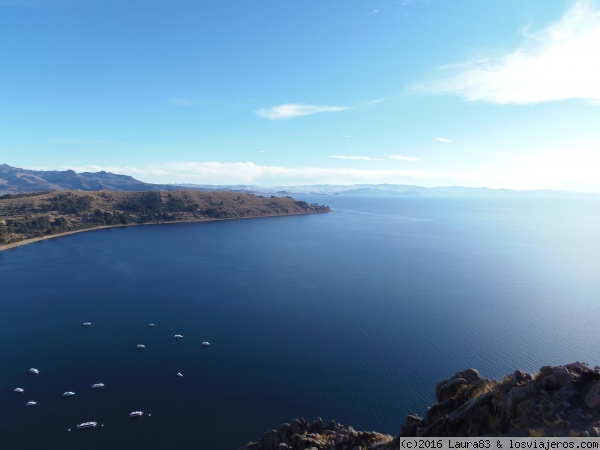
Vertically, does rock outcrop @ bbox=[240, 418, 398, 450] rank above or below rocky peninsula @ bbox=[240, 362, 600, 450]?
below

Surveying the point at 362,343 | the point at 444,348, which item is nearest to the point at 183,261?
the point at 362,343

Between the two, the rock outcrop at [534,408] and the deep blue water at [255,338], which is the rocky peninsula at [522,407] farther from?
the deep blue water at [255,338]

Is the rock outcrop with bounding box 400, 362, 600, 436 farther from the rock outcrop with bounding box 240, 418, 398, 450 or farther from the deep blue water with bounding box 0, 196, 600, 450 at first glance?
the deep blue water with bounding box 0, 196, 600, 450

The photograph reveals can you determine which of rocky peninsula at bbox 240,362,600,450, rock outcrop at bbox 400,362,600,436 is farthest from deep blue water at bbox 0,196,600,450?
rock outcrop at bbox 400,362,600,436

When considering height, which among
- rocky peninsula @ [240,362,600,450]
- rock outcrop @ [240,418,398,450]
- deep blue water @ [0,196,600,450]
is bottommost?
deep blue water @ [0,196,600,450]

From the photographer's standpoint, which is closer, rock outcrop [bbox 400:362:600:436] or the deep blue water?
rock outcrop [bbox 400:362:600:436]

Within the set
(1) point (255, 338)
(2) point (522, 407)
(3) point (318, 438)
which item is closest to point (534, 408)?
(2) point (522, 407)

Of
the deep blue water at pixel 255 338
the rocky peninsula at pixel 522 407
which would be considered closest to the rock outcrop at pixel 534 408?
the rocky peninsula at pixel 522 407

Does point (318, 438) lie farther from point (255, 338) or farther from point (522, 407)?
point (255, 338)

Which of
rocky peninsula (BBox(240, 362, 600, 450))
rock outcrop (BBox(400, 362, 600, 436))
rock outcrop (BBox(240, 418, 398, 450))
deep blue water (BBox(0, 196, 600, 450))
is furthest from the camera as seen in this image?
deep blue water (BBox(0, 196, 600, 450))

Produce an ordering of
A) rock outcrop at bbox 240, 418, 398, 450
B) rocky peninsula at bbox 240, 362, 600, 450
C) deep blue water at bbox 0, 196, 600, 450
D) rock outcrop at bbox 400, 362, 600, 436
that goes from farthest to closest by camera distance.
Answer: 1. deep blue water at bbox 0, 196, 600, 450
2. rock outcrop at bbox 240, 418, 398, 450
3. rocky peninsula at bbox 240, 362, 600, 450
4. rock outcrop at bbox 400, 362, 600, 436
